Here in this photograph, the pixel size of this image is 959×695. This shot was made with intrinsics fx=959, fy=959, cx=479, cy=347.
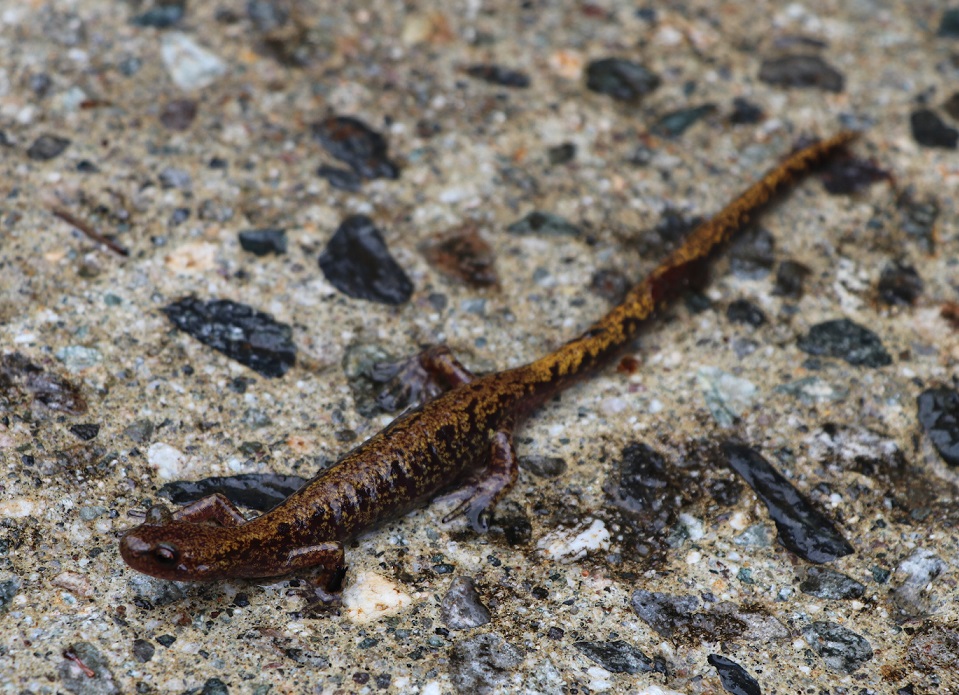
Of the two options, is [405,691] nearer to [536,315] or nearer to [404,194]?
[536,315]

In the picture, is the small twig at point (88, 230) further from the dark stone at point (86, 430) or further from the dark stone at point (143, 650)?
the dark stone at point (143, 650)

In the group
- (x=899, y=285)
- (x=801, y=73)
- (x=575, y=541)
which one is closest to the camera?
(x=575, y=541)

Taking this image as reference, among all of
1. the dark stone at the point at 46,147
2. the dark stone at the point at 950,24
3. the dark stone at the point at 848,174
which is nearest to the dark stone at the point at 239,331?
the dark stone at the point at 46,147

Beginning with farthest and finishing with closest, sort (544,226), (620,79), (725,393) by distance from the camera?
(620,79) → (544,226) → (725,393)

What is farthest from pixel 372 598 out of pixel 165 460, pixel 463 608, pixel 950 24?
pixel 950 24

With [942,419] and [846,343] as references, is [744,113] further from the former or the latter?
[942,419]

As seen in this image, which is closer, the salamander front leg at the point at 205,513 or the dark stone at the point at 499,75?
the salamander front leg at the point at 205,513
